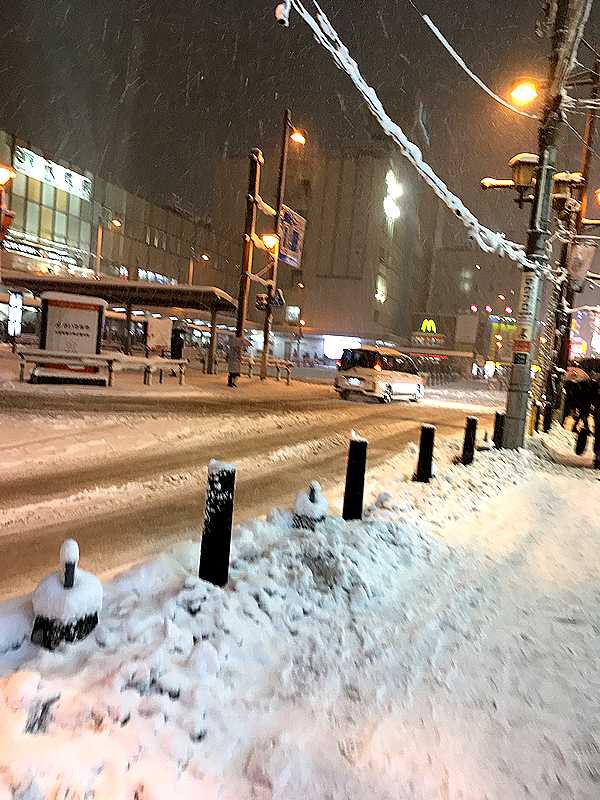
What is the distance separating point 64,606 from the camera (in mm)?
2959

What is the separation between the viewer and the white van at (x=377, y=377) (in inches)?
893

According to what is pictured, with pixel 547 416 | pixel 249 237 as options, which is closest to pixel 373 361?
pixel 249 237

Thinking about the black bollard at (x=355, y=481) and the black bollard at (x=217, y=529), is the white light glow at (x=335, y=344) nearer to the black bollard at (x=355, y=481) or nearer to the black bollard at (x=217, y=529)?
the black bollard at (x=355, y=481)

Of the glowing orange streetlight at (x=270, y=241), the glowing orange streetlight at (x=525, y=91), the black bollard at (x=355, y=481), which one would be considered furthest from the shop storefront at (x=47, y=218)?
the black bollard at (x=355, y=481)

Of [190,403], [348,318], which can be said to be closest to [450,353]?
[348,318]

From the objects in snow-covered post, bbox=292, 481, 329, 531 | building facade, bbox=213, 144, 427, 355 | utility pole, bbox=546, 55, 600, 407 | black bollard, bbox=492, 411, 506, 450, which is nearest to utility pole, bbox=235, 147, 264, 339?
utility pole, bbox=546, 55, 600, 407

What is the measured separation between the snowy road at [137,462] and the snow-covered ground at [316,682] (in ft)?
3.63

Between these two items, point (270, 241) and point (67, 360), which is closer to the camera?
point (67, 360)

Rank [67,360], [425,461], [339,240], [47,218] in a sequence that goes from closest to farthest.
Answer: [425,461] < [67,360] < [47,218] < [339,240]

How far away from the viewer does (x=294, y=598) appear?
4031 millimetres

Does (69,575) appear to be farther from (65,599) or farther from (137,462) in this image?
(137,462)

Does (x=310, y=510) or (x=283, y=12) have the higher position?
(x=283, y=12)

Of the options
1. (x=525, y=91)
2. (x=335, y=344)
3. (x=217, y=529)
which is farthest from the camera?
(x=335, y=344)

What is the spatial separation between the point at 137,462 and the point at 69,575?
5.62 m
